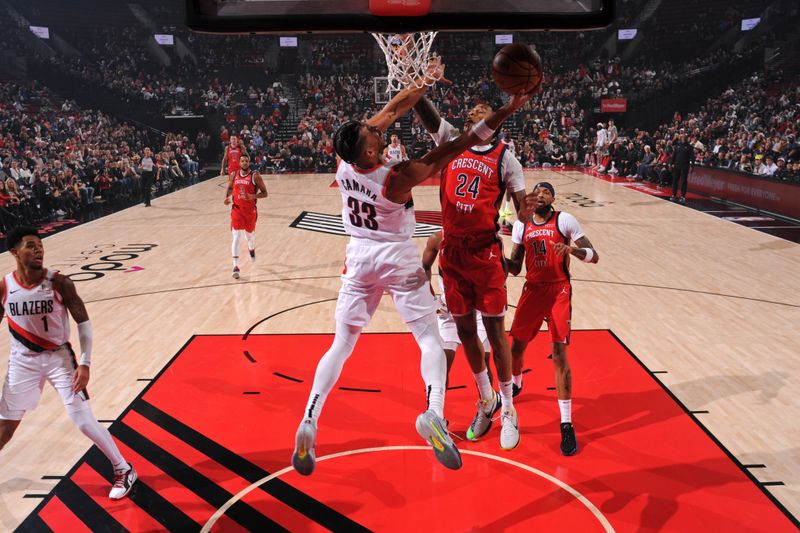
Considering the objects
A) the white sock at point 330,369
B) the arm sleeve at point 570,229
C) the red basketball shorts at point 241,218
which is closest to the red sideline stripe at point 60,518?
the white sock at point 330,369

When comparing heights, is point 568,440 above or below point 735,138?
below

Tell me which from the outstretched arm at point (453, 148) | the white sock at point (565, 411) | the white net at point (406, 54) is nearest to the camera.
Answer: the outstretched arm at point (453, 148)

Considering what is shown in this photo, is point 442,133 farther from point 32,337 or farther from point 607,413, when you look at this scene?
point 32,337

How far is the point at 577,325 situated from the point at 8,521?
222 inches

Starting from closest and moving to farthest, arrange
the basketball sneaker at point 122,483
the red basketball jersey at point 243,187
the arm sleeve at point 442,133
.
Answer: the basketball sneaker at point 122,483 → the arm sleeve at point 442,133 → the red basketball jersey at point 243,187

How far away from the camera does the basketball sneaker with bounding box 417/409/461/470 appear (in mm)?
3439

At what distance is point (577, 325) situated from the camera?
24.7 feet

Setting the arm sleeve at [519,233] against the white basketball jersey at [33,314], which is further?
the arm sleeve at [519,233]

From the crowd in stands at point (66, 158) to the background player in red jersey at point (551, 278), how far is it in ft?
38.8

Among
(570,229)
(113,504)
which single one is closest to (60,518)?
(113,504)

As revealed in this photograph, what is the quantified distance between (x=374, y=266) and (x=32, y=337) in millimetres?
2183

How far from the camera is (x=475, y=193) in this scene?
4.49 meters

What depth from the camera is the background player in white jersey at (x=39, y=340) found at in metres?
4.11

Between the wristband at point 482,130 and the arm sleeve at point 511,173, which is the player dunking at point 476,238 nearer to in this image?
the arm sleeve at point 511,173
